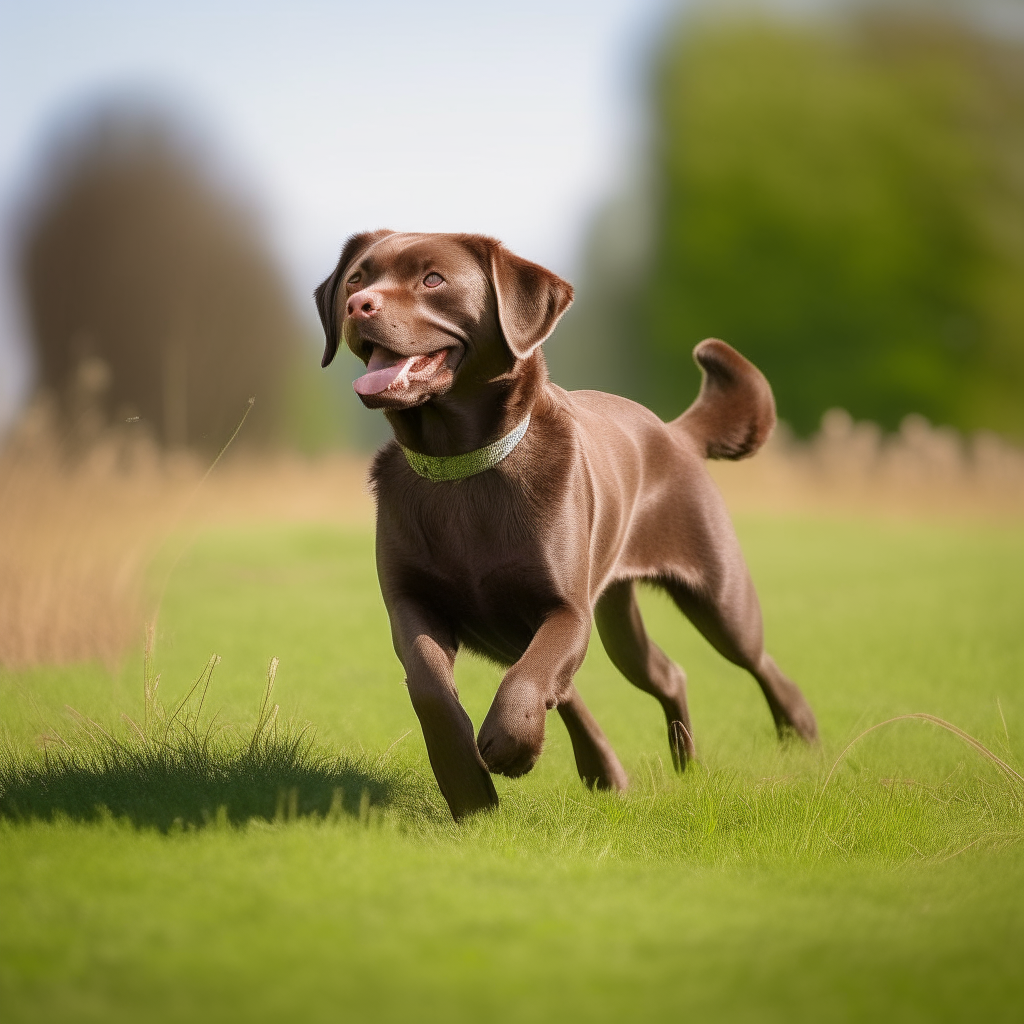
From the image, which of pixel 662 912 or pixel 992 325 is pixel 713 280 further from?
pixel 662 912

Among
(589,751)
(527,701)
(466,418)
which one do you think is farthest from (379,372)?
(589,751)

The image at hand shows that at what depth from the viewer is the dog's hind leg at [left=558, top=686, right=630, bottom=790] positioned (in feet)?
14.3

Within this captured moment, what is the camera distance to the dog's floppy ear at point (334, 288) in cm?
387

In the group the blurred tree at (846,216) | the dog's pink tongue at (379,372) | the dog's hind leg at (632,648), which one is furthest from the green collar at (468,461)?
the blurred tree at (846,216)

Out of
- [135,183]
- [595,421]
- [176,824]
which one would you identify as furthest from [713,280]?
[176,824]

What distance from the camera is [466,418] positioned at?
3641 millimetres

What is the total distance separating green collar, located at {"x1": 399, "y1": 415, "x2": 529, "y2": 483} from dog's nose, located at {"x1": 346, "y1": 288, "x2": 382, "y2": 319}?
503 mm

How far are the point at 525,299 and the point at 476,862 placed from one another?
1.49m

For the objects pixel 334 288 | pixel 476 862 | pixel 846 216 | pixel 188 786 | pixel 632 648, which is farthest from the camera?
pixel 846 216

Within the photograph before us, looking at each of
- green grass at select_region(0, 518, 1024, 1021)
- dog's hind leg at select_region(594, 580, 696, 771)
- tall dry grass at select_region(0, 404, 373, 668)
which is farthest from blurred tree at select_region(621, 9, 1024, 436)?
dog's hind leg at select_region(594, 580, 696, 771)

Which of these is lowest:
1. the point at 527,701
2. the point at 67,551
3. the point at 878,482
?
the point at 878,482

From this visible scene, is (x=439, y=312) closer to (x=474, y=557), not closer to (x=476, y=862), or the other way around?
A: (x=474, y=557)

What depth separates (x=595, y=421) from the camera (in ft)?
14.2

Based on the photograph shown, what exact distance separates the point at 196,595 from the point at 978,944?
22.8 feet
